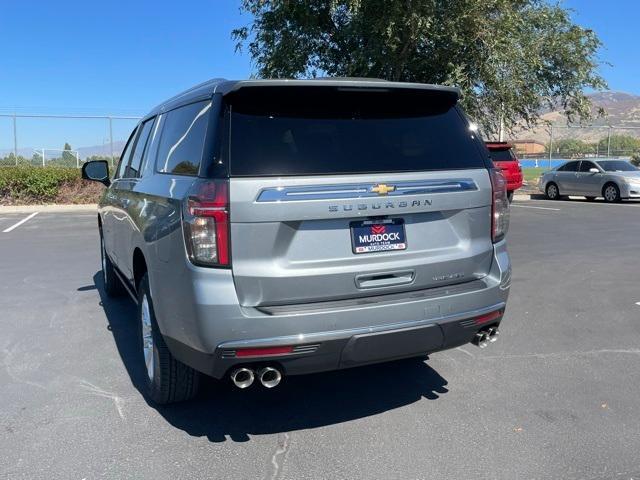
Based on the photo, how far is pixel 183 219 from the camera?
2951mm

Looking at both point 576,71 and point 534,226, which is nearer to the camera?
point 534,226

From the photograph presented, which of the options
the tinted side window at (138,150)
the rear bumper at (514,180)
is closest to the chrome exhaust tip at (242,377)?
the tinted side window at (138,150)

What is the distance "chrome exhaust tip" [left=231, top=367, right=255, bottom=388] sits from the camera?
3.00 metres

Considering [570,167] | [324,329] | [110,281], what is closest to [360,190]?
[324,329]

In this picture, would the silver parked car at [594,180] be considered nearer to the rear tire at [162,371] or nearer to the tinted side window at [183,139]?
the tinted side window at [183,139]

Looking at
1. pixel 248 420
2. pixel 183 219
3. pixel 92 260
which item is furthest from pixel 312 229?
pixel 92 260

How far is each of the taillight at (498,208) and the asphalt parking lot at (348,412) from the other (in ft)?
3.69

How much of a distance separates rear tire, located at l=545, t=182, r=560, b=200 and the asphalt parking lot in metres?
16.0

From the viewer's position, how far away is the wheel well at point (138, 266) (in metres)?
3.82

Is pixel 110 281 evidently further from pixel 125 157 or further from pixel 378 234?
pixel 378 234

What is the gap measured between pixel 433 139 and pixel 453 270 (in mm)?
793

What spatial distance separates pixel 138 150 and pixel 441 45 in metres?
11.0

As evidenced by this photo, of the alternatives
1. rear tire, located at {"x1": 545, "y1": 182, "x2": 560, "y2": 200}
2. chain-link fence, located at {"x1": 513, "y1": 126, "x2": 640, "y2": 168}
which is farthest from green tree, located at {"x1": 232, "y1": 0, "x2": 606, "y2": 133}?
chain-link fence, located at {"x1": 513, "y1": 126, "x2": 640, "y2": 168}

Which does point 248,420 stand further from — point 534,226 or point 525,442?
point 534,226
